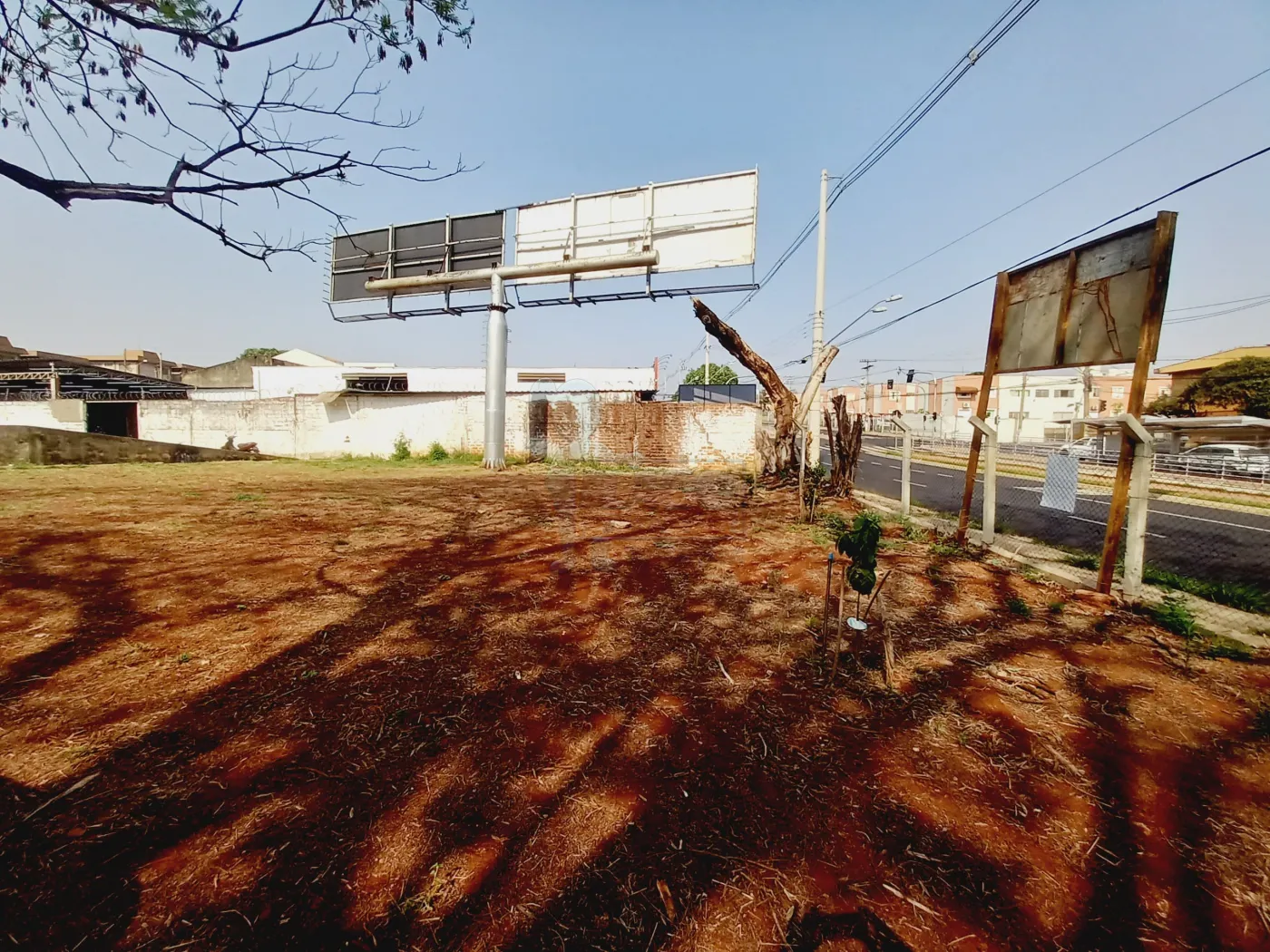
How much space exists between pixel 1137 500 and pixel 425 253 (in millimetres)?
15888

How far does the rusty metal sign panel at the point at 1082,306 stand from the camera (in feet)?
13.7

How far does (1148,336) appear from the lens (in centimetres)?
400

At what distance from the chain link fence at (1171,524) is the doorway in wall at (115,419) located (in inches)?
1066

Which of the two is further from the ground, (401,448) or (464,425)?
(464,425)

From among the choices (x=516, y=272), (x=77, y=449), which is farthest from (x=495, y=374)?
(x=77, y=449)

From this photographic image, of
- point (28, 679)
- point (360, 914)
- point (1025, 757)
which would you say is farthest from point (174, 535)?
point (1025, 757)

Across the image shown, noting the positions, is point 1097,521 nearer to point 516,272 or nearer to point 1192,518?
point 1192,518

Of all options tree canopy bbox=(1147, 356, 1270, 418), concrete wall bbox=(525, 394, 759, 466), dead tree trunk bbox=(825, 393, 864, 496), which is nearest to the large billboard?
concrete wall bbox=(525, 394, 759, 466)

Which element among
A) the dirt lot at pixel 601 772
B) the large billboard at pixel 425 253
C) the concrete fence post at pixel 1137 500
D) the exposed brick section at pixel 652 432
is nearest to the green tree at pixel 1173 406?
the exposed brick section at pixel 652 432

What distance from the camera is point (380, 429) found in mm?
17891

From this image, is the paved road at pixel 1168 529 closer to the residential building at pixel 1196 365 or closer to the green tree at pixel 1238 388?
the green tree at pixel 1238 388

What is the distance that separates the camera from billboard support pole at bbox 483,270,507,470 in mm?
14172

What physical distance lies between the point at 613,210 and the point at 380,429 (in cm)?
1119

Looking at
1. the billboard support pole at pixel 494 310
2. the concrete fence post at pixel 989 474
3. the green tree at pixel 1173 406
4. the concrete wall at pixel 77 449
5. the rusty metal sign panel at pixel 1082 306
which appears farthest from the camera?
the green tree at pixel 1173 406
